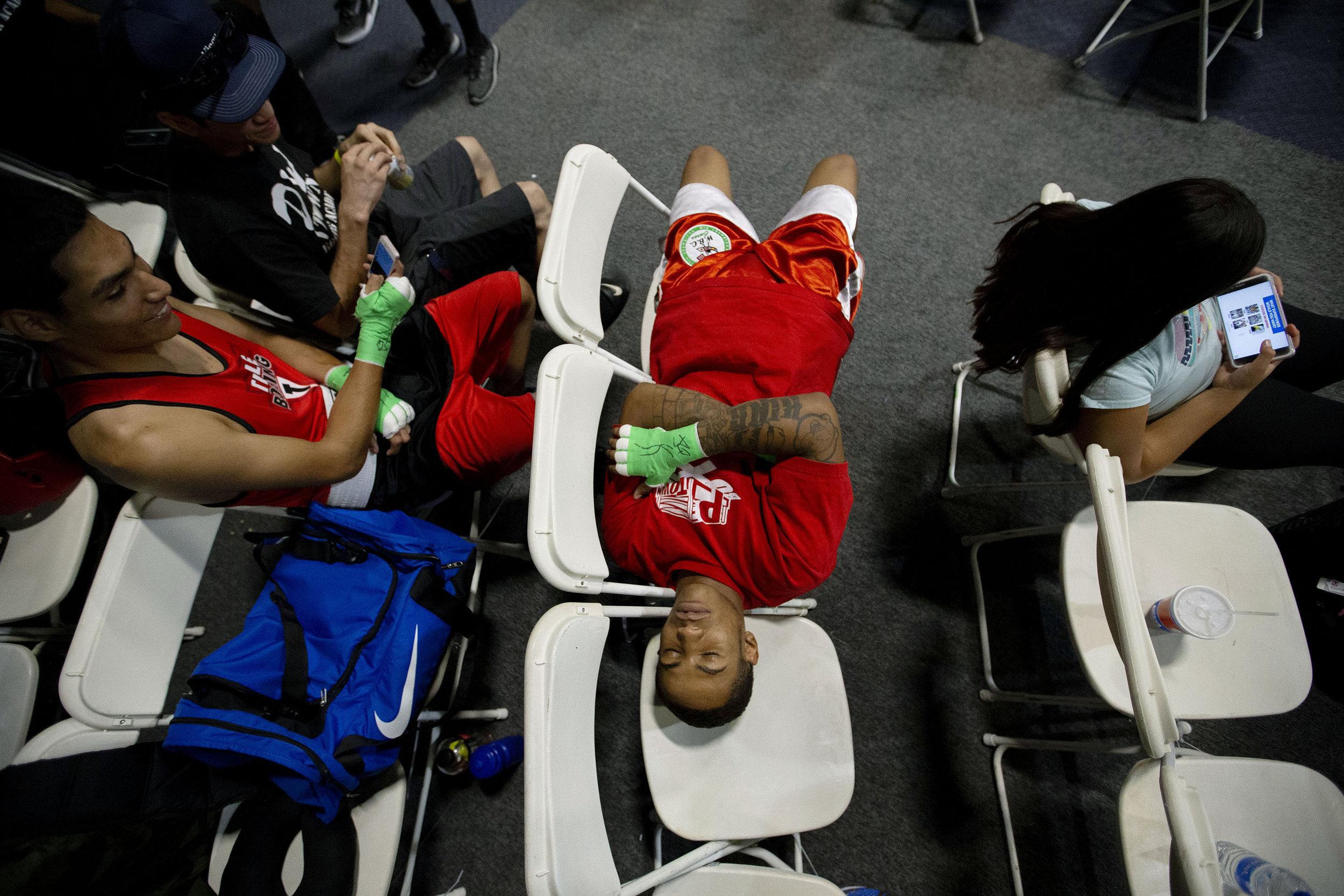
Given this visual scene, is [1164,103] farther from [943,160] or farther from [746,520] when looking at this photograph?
[746,520]

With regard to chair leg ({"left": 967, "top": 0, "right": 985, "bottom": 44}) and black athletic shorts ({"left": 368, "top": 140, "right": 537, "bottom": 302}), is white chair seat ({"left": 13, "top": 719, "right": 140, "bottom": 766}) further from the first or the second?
chair leg ({"left": 967, "top": 0, "right": 985, "bottom": 44})

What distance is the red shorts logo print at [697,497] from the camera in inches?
53.4

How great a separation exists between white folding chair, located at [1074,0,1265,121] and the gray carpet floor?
10 cm

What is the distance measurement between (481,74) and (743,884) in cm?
308

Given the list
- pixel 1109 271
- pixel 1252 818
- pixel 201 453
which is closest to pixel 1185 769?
pixel 1252 818

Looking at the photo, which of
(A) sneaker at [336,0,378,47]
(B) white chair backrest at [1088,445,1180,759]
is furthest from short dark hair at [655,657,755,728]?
(A) sneaker at [336,0,378,47]

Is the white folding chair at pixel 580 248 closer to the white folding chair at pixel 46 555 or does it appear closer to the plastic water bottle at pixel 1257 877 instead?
the white folding chair at pixel 46 555

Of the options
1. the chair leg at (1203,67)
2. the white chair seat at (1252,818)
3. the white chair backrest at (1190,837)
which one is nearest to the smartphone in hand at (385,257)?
the white chair backrest at (1190,837)

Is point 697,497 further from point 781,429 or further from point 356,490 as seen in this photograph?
point 356,490

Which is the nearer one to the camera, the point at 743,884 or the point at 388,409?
the point at 743,884

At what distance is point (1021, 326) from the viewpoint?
131cm

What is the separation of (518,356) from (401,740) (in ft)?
3.73

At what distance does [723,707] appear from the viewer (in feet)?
3.90

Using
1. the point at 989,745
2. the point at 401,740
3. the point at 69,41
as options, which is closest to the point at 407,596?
the point at 401,740
